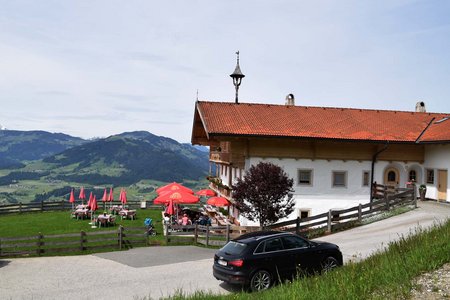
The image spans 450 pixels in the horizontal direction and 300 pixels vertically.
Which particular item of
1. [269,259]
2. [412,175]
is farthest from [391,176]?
[269,259]

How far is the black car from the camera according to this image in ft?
39.2

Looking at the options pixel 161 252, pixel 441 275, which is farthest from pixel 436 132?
pixel 441 275

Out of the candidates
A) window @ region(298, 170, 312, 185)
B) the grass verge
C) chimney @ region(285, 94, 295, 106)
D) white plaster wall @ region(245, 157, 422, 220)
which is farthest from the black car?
A: chimney @ region(285, 94, 295, 106)

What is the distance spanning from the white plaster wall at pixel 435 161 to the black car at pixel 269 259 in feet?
54.6

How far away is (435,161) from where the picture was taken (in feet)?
89.0

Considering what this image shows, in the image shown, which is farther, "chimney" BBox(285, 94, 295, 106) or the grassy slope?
"chimney" BBox(285, 94, 295, 106)

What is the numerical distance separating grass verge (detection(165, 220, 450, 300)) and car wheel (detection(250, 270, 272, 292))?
1674 mm

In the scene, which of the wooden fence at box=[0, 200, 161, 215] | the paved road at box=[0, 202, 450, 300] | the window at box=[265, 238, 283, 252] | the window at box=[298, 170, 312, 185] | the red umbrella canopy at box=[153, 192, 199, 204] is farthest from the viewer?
the wooden fence at box=[0, 200, 161, 215]

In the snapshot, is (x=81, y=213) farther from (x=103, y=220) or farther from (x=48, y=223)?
(x=103, y=220)

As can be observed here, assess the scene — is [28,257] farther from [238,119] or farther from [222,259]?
[238,119]

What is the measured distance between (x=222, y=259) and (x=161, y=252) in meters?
8.34

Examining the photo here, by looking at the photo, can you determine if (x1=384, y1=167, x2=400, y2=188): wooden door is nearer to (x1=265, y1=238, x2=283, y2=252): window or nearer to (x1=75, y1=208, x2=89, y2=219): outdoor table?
(x1=265, y1=238, x2=283, y2=252): window

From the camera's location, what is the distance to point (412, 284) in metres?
8.20

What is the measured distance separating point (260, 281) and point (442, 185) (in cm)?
2006
